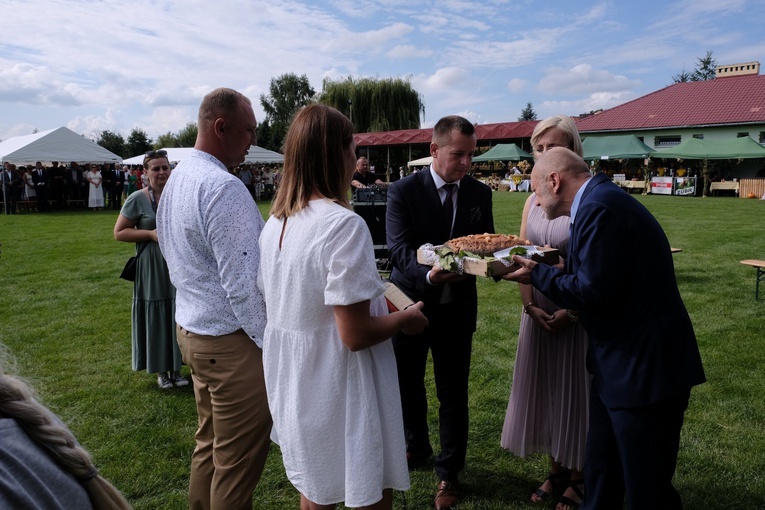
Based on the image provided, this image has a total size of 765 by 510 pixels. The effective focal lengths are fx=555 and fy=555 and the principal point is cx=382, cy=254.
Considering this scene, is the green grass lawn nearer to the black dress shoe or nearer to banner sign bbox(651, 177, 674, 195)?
the black dress shoe

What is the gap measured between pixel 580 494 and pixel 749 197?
103 feet

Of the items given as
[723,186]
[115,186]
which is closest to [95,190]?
[115,186]

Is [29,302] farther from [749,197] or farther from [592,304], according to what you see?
[749,197]

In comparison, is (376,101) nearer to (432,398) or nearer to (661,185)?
(661,185)

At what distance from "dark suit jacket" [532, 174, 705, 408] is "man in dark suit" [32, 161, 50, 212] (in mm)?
27522

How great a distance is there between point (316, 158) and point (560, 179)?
118cm

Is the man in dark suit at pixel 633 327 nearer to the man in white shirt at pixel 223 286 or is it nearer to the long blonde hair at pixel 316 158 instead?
the long blonde hair at pixel 316 158

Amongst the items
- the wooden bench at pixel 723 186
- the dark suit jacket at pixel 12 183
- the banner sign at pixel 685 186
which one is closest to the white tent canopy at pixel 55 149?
the dark suit jacket at pixel 12 183

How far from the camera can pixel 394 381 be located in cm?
225

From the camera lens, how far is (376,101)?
50.8 meters

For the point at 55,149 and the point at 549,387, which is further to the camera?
the point at 55,149

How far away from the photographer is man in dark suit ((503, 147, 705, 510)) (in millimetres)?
2316

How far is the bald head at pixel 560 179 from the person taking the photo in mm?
2602

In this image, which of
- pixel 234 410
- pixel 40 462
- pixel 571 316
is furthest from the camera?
pixel 571 316
